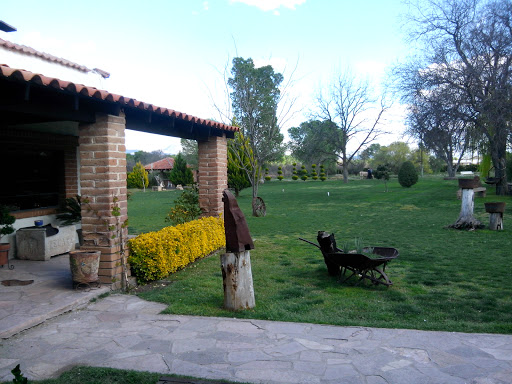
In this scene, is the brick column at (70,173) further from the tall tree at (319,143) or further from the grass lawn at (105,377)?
the tall tree at (319,143)

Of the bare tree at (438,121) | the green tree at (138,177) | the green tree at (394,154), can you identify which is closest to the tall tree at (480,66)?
the bare tree at (438,121)

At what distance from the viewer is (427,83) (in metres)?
20.2

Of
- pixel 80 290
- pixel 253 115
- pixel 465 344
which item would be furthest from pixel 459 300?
pixel 253 115

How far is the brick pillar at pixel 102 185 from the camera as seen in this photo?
5320mm

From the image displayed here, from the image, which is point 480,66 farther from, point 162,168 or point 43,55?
point 162,168

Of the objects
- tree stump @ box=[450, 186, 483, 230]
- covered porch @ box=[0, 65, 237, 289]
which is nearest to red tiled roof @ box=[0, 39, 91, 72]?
covered porch @ box=[0, 65, 237, 289]

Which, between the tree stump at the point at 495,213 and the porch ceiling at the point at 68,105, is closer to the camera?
the porch ceiling at the point at 68,105

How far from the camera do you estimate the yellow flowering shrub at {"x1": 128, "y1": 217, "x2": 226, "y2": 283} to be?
229 inches

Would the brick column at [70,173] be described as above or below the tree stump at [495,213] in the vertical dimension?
above

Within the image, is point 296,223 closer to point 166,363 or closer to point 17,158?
point 17,158

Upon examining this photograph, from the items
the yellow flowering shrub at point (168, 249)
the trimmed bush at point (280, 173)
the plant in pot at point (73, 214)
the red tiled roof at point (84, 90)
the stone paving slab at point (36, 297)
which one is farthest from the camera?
the trimmed bush at point (280, 173)

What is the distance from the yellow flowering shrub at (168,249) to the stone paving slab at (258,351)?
136cm

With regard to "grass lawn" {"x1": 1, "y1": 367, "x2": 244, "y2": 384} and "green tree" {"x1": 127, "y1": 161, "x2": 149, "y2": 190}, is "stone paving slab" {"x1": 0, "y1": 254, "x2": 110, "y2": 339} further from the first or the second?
A: "green tree" {"x1": 127, "y1": 161, "x2": 149, "y2": 190}

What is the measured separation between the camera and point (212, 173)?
336 inches
